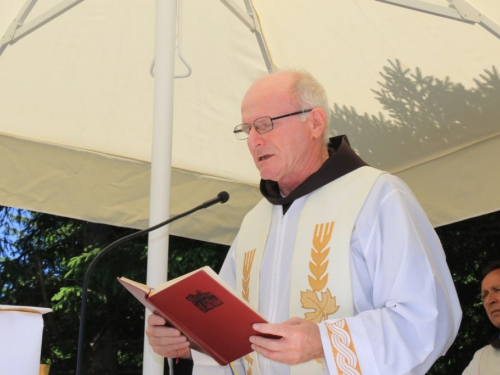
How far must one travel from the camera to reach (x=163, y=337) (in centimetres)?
288

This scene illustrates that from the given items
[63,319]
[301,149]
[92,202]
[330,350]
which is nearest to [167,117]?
[301,149]

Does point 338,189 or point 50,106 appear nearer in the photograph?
point 338,189

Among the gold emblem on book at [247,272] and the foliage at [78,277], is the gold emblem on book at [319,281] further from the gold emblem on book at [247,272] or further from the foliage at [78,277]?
the foliage at [78,277]

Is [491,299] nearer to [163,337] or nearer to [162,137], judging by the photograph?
[162,137]

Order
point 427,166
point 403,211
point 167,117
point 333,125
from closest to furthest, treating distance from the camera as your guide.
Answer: point 403,211, point 167,117, point 427,166, point 333,125

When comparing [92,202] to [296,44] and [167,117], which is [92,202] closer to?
[167,117]

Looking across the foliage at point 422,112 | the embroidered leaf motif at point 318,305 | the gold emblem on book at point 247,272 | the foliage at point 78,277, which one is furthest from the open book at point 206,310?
the foliage at point 78,277

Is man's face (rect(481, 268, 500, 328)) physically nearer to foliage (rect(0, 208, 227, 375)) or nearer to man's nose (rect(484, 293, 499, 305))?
man's nose (rect(484, 293, 499, 305))

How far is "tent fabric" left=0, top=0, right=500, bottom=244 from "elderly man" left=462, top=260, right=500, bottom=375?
4.37 feet

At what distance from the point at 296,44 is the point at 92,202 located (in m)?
1.63

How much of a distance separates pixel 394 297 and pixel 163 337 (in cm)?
88

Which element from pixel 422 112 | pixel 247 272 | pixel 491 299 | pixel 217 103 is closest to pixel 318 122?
pixel 247 272

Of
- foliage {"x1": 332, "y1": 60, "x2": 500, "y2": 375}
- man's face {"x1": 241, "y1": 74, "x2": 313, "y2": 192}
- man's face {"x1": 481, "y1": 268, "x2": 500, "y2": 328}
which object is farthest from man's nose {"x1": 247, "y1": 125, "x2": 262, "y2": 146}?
man's face {"x1": 481, "y1": 268, "x2": 500, "y2": 328}

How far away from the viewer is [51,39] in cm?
488
